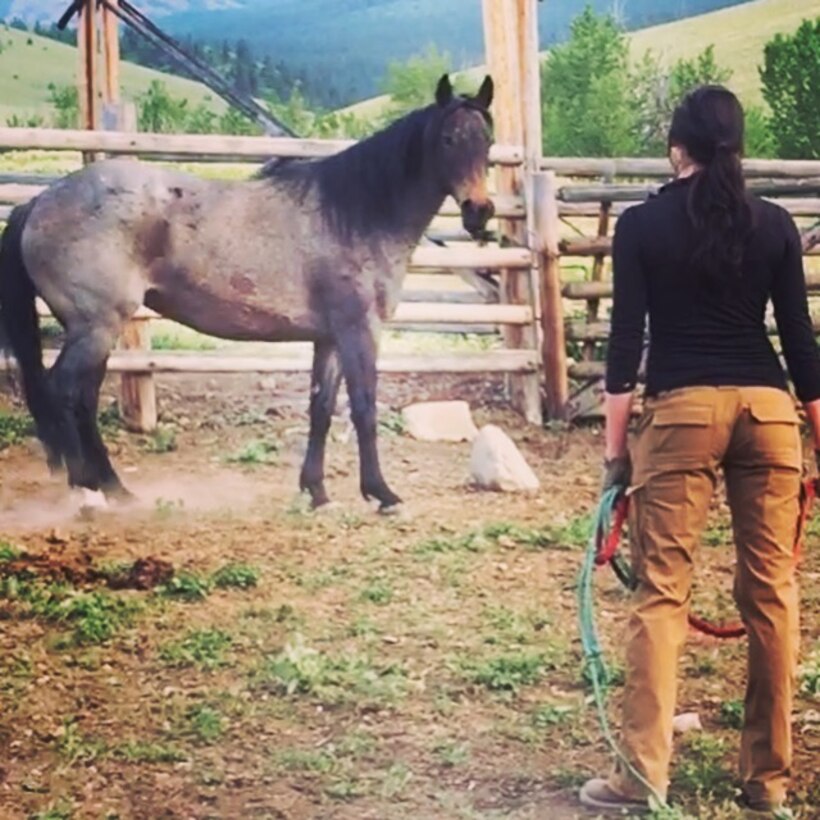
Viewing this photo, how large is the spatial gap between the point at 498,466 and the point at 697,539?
2345 mm

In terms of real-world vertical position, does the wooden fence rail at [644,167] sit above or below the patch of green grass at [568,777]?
above

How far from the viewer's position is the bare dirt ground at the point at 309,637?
344cm

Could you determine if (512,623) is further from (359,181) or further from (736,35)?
(736,35)

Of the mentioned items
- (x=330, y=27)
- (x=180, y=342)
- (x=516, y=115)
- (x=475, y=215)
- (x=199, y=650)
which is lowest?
(x=199, y=650)

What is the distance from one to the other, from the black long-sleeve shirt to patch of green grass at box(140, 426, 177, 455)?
2585 mm

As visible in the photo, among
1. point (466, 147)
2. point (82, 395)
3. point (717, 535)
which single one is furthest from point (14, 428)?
point (717, 535)

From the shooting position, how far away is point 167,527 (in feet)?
16.7

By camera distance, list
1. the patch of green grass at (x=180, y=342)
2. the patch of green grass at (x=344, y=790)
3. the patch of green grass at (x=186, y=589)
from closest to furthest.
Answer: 1. the patch of green grass at (x=344, y=790)
2. the patch of green grass at (x=186, y=589)
3. the patch of green grass at (x=180, y=342)

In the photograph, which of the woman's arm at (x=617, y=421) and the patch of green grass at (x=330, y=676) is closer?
the woman's arm at (x=617, y=421)

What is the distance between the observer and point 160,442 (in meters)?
5.45

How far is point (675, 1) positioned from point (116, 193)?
79.5 inches

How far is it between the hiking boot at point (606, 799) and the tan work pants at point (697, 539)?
19 mm

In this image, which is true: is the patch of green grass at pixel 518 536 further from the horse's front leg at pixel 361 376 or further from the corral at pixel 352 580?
the horse's front leg at pixel 361 376

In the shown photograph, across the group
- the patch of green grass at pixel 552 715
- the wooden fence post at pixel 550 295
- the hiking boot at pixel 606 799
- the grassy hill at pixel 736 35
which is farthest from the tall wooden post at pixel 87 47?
the hiking boot at pixel 606 799
